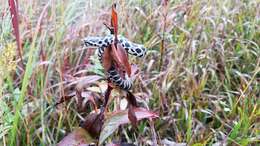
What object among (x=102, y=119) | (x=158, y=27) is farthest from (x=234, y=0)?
(x=102, y=119)

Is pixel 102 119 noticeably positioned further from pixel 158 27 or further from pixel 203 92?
pixel 158 27

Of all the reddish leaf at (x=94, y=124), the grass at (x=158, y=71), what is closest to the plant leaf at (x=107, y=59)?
the reddish leaf at (x=94, y=124)

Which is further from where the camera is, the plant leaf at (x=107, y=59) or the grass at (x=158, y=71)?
the grass at (x=158, y=71)

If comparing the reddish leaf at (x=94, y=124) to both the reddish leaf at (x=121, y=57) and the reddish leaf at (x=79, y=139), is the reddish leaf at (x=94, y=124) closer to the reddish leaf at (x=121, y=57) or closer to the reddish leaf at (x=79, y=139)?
the reddish leaf at (x=79, y=139)

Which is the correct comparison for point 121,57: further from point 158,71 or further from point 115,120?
point 158,71

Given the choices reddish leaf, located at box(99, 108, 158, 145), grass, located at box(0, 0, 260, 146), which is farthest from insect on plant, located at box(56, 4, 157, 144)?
grass, located at box(0, 0, 260, 146)

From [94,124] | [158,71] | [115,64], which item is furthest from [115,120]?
[158,71]
